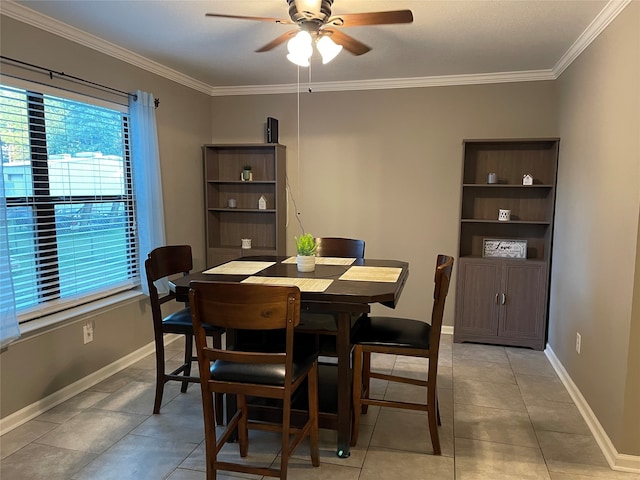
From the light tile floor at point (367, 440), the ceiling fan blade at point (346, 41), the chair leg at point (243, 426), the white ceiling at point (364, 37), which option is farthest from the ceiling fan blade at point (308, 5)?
the light tile floor at point (367, 440)

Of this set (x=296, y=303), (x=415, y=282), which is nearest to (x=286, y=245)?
(x=415, y=282)

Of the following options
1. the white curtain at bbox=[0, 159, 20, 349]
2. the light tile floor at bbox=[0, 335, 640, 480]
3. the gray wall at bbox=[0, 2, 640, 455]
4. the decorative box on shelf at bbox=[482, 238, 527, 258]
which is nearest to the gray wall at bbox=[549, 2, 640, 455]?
the gray wall at bbox=[0, 2, 640, 455]

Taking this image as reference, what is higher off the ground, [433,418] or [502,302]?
[502,302]

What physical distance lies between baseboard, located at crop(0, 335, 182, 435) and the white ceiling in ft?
7.36

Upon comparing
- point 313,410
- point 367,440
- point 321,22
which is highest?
point 321,22

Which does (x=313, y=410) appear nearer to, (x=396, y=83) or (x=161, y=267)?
(x=161, y=267)

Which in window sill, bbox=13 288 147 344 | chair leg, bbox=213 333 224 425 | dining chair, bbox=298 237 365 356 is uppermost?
dining chair, bbox=298 237 365 356

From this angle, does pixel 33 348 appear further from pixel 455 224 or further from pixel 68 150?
pixel 455 224

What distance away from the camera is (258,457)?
2.38 metres

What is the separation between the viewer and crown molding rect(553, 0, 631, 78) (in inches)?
97.6

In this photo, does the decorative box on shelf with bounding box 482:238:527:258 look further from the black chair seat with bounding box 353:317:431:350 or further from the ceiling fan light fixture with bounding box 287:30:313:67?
the ceiling fan light fixture with bounding box 287:30:313:67

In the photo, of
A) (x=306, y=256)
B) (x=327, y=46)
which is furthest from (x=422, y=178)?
(x=327, y=46)

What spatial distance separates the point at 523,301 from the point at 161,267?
9.68 ft

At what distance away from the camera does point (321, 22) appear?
226cm
